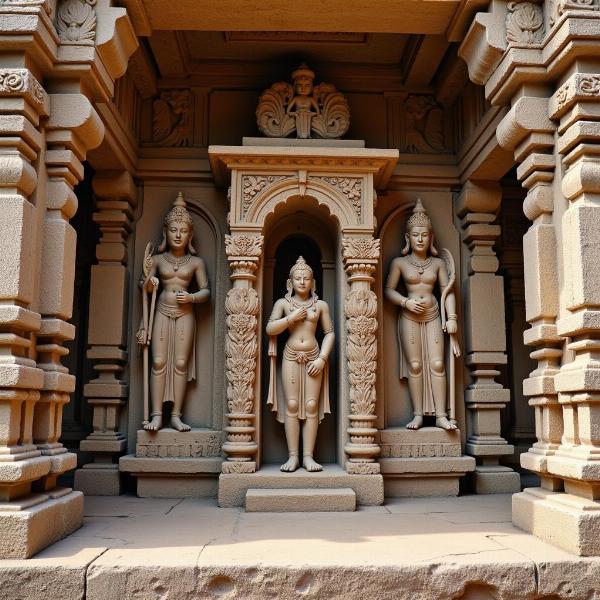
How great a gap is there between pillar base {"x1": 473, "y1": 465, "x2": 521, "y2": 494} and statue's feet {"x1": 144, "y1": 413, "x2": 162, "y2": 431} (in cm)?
346

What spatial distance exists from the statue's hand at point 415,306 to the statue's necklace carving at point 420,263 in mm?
353

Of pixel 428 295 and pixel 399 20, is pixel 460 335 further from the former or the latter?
pixel 399 20

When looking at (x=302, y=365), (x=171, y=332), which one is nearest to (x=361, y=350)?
(x=302, y=365)

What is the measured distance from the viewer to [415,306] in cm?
670

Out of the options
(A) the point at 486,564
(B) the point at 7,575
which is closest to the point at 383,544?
(A) the point at 486,564

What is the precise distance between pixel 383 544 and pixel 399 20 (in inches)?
175

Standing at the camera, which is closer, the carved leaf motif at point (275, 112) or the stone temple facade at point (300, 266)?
the stone temple facade at point (300, 266)

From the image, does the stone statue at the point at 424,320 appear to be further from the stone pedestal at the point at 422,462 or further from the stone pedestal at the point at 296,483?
the stone pedestal at the point at 296,483

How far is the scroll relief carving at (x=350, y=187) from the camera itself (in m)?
6.46

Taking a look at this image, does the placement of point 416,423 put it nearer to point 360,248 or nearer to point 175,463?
point 360,248

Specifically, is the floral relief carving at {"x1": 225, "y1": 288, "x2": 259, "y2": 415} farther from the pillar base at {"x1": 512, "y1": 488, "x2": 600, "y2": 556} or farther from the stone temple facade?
the pillar base at {"x1": 512, "y1": 488, "x2": 600, "y2": 556}

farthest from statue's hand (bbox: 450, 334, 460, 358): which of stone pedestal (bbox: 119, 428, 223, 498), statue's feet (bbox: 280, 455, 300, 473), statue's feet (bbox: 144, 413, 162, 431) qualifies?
statue's feet (bbox: 144, 413, 162, 431)

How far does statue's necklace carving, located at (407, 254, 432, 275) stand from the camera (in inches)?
270

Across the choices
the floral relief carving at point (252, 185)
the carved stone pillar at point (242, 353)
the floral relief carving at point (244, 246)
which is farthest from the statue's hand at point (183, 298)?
the floral relief carving at point (252, 185)
